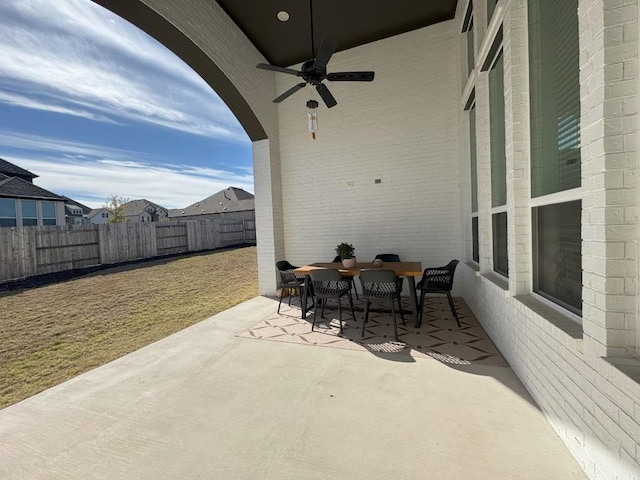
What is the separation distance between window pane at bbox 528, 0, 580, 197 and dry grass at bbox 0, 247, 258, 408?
4362 mm

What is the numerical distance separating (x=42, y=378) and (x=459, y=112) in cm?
648

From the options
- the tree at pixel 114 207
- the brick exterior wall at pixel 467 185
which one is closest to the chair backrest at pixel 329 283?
the brick exterior wall at pixel 467 185

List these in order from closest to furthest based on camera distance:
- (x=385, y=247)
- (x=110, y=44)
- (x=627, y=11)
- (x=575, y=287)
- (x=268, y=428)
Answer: (x=627, y=11) → (x=575, y=287) → (x=268, y=428) → (x=110, y=44) → (x=385, y=247)

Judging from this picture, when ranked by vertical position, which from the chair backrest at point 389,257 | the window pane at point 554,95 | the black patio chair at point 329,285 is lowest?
the black patio chair at point 329,285

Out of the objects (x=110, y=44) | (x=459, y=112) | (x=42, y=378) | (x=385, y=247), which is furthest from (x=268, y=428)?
(x=110, y=44)

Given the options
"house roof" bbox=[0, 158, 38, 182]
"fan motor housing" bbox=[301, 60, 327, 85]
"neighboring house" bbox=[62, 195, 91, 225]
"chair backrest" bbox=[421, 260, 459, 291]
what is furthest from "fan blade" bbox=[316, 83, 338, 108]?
"neighboring house" bbox=[62, 195, 91, 225]

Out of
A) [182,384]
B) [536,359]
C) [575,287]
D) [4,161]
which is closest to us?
[575,287]

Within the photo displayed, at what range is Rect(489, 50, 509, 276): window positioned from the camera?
115 inches

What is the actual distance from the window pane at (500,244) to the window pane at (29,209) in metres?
19.0

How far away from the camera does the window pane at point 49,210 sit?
13.9 m

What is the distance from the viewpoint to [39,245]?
7961mm

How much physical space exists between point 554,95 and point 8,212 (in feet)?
62.7

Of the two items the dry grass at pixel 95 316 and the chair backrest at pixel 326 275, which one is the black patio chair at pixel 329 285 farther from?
the dry grass at pixel 95 316

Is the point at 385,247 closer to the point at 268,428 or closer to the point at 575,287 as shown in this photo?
the point at 575,287
